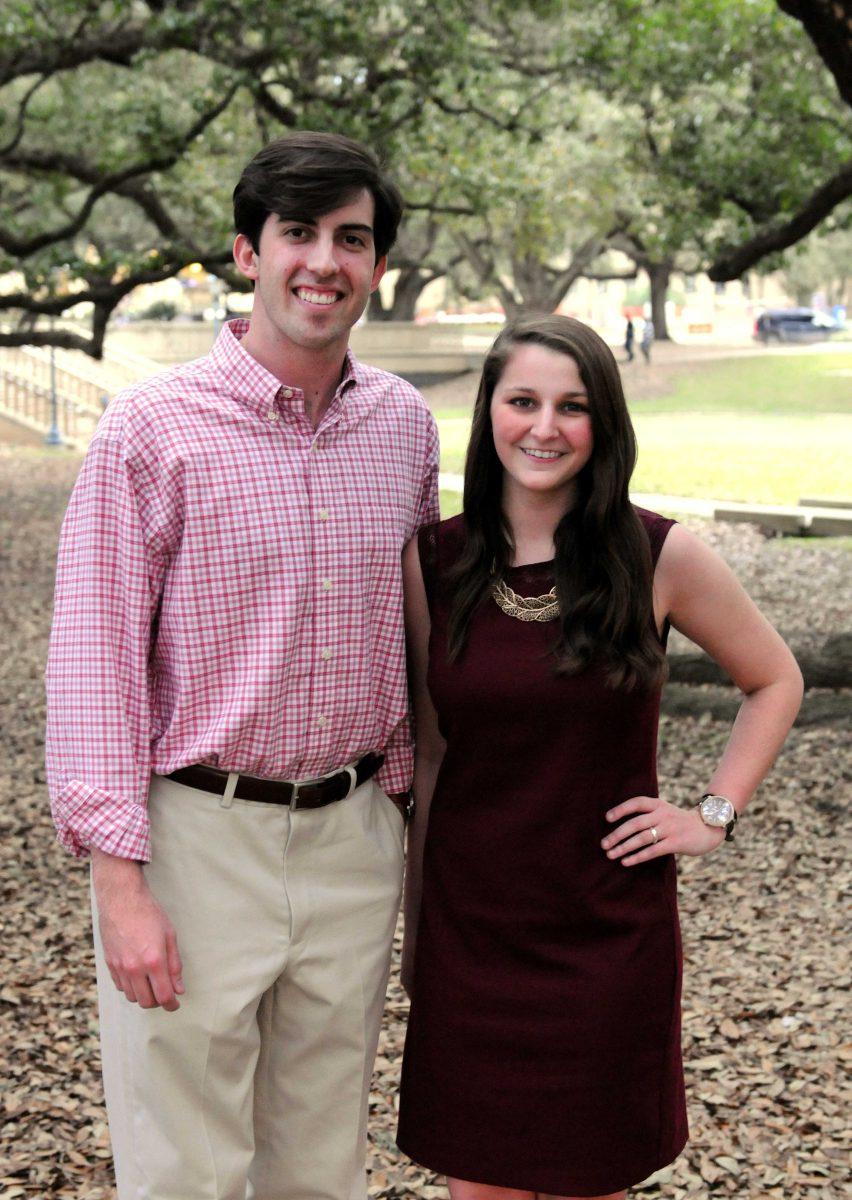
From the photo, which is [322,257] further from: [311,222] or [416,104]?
[416,104]

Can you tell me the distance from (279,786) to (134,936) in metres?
0.35

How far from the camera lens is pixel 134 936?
2393 millimetres

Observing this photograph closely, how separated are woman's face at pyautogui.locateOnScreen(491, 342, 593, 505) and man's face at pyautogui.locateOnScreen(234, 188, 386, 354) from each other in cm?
30

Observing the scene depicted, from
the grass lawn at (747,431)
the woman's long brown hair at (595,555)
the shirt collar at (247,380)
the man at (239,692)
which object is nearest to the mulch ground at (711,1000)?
the man at (239,692)

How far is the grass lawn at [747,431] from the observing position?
19109 millimetres

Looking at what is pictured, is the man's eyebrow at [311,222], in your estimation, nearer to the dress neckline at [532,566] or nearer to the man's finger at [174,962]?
the dress neckline at [532,566]

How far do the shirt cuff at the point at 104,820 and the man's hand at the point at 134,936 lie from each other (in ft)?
0.08

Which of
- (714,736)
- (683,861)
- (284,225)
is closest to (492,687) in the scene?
(284,225)

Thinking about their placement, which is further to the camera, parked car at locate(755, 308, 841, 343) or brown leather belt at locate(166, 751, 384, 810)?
parked car at locate(755, 308, 841, 343)

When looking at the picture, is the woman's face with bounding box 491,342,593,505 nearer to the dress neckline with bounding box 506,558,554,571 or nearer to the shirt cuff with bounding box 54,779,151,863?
the dress neckline with bounding box 506,558,554,571

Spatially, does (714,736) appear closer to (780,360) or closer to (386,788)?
(386,788)

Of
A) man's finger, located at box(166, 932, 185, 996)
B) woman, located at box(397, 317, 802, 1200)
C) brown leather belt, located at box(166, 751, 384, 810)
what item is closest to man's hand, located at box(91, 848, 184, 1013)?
man's finger, located at box(166, 932, 185, 996)

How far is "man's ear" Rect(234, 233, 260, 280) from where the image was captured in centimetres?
264

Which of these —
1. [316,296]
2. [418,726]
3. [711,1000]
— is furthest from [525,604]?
[711,1000]
